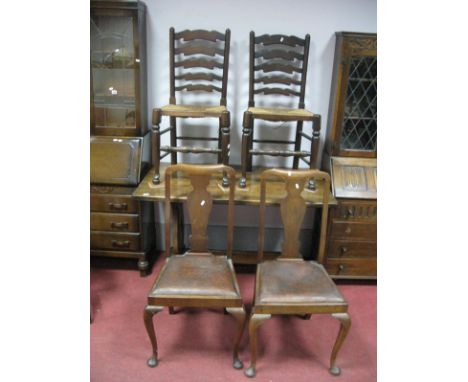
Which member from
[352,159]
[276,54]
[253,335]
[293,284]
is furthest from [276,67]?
[253,335]

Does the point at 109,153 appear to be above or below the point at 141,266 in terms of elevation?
above

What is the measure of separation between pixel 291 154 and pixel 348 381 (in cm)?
125

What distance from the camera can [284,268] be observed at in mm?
1897

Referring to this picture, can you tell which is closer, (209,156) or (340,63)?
(340,63)

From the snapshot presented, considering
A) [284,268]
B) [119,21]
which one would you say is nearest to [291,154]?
[284,268]

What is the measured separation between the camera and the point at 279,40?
2.35m

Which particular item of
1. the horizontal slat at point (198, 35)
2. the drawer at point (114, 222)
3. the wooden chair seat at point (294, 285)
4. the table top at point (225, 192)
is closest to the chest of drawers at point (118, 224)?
the drawer at point (114, 222)

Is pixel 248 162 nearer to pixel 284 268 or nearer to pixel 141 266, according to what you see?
pixel 284 268

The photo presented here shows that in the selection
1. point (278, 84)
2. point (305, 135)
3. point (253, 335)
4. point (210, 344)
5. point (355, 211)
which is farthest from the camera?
point (278, 84)

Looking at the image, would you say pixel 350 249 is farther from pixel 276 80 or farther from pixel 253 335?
pixel 276 80

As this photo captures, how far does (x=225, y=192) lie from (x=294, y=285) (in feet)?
2.42

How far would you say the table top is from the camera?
2.15 m

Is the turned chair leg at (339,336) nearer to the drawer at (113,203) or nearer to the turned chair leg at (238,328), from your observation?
the turned chair leg at (238,328)

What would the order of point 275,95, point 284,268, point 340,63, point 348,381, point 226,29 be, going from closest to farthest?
point 348,381 → point 284,268 → point 340,63 → point 226,29 → point 275,95
